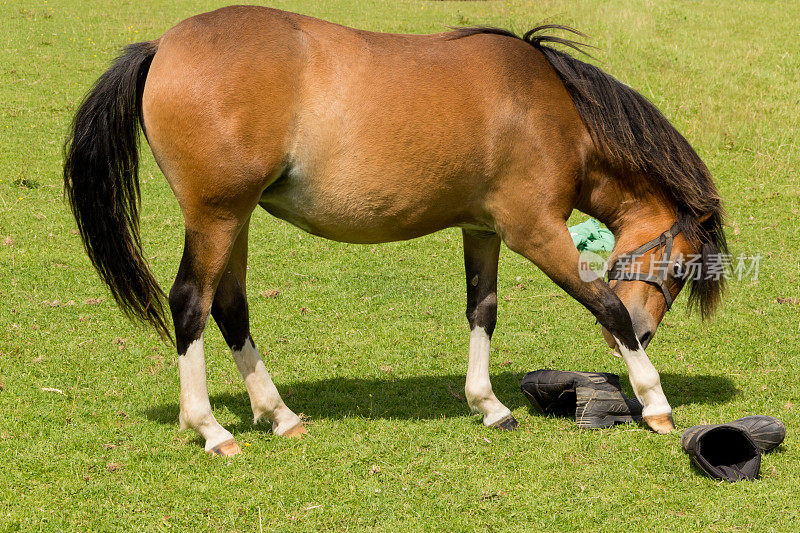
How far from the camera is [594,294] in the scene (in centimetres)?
504

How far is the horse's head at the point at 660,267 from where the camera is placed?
17.5 ft

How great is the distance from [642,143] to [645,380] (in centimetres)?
157

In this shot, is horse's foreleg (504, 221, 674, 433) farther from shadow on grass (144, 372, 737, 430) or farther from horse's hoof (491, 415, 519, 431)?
horse's hoof (491, 415, 519, 431)

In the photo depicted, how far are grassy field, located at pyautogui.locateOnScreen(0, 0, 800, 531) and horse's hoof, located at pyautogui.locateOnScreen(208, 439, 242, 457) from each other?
7 cm

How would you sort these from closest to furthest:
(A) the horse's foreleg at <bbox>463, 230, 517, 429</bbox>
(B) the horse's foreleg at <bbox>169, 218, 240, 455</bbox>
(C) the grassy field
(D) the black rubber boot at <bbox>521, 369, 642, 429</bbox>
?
1. (C) the grassy field
2. (B) the horse's foreleg at <bbox>169, 218, 240, 455</bbox>
3. (D) the black rubber boot at <bbox>521, 369, 642, 429</bbox>
4. (A) the horse's foreleg at <bbox>463, 230, 517, 429</bbox>

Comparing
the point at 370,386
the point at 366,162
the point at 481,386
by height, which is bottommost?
the point at 370,386

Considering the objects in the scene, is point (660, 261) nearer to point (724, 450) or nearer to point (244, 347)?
point (724, 450)

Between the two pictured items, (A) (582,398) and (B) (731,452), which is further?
(A) (582,398)

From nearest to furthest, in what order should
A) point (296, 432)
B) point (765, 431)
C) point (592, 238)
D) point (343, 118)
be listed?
point (343, 118)
point (765, 431)
point (296, 432)
point (592, 238)

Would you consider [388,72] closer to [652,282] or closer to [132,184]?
[132,184]

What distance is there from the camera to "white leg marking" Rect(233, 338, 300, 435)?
203 inches

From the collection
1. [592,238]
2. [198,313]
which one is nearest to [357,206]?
[198,313]

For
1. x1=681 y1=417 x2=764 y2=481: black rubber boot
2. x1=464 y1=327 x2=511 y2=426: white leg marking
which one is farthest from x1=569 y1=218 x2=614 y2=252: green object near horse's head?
x1=681 y1=417 x2=764 y2=481: black rubber boot

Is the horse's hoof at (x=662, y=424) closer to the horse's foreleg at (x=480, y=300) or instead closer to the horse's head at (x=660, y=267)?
the horse's head at (x=660, y=267)
